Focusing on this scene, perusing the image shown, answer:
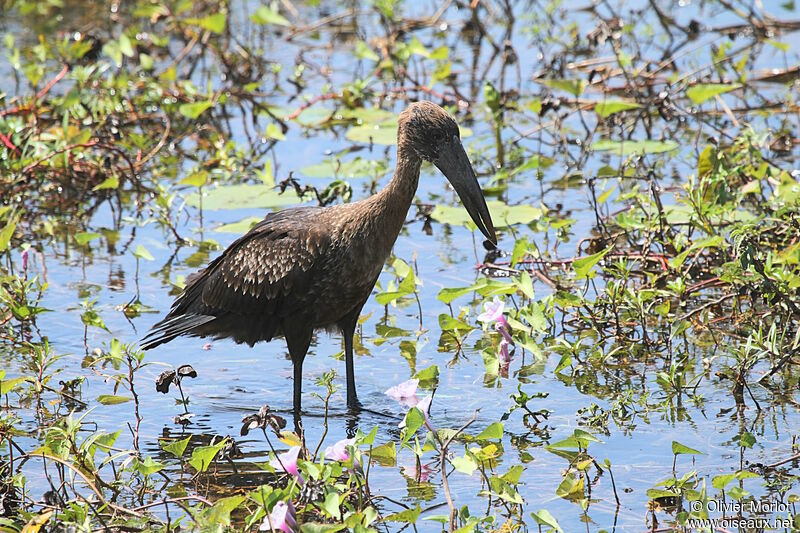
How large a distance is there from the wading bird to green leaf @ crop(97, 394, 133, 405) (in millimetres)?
430

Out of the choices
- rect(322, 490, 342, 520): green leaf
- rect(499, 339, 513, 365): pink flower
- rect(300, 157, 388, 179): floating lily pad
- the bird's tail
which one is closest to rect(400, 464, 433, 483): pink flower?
rect(499, 339, 513, 365): pink flower

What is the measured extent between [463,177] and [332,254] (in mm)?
713

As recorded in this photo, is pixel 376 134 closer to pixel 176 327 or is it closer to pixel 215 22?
pixel 215 22

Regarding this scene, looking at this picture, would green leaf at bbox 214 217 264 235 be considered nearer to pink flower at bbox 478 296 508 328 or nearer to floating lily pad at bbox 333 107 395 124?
floating lily pad at bbox 333 107 395 124

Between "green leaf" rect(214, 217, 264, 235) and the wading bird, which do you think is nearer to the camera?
the wading bird

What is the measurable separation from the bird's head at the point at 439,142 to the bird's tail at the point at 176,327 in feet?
4.35

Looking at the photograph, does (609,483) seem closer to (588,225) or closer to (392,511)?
(392,511)

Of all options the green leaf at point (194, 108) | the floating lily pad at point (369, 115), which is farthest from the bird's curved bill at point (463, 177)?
the floating lily pad at point (369, 115)

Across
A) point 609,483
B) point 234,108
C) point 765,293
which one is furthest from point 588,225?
point 234,108

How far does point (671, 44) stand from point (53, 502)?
7.85 m

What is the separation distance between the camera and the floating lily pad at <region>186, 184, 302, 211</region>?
310 inches

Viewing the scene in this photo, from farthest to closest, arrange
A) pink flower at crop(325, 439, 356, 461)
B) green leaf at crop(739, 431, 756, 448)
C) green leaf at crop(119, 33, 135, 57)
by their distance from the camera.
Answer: green leaf at crop(119, 33, 135, 57)
green leaf at crop(739, 431, 756, 448)
pink flower at crop(325, 439, 356, 461)

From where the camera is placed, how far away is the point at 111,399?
5211 millimetres

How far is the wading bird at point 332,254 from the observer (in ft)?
17.7
